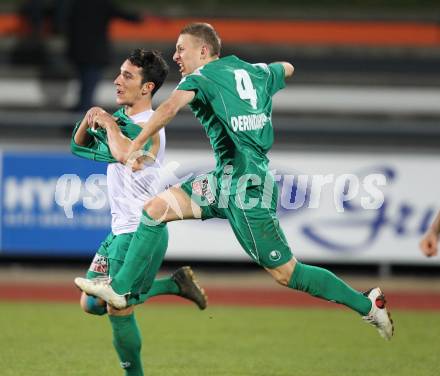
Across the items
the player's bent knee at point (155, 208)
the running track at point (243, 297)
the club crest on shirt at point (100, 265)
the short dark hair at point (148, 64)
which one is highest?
the short dark hair at point (148, 64)

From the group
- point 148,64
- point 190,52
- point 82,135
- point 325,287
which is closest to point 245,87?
point 190,52

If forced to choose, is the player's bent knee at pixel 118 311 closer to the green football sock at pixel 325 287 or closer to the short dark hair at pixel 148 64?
the green football sock at pixel 325 287

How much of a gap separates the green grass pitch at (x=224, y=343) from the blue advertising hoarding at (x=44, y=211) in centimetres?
133

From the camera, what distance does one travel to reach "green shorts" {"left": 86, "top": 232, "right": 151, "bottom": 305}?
5.83m

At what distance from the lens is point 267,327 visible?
8.70m

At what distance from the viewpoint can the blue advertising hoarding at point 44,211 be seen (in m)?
10.9

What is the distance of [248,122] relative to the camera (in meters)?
5.79

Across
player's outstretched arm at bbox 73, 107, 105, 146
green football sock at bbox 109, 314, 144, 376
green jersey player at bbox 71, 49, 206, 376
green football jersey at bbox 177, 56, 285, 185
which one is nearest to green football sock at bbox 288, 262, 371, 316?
green football jersey at bbox 177, 56, 285, 185

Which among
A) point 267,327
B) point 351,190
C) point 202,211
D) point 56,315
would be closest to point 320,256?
point 351,190

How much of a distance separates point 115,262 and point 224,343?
2283 mm

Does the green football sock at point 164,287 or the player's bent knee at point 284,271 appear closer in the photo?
the player's bent knee at point 284,271

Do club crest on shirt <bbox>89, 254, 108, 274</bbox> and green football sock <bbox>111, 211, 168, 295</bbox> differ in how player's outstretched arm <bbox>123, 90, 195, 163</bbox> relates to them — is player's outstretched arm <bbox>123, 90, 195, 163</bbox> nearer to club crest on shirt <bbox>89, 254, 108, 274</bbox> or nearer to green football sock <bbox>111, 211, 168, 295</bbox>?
green football sock <bbox>111, 211, 168, 295</bbox>

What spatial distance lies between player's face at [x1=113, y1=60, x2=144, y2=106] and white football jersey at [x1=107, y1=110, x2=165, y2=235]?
0.12 meters

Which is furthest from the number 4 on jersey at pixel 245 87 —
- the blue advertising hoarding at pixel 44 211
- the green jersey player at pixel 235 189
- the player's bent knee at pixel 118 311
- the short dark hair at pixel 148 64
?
the blue advertising hoarding at pixel 44 211
